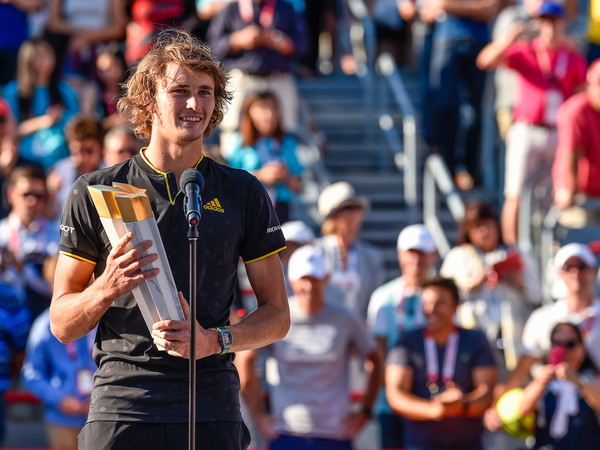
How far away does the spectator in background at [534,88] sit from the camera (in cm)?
888

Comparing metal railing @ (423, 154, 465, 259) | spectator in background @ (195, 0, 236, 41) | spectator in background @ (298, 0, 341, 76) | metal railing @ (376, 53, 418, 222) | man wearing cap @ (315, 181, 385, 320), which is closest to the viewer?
man wearing cap @ (315, 181, 385, 320)

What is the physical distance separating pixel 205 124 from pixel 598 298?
4550mm

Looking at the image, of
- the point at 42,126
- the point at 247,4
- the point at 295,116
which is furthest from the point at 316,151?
the point at 42,126

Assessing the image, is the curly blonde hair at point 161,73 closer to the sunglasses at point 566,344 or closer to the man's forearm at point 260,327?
the man's forearm at point 260,327

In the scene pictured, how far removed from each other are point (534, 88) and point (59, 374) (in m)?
4.46

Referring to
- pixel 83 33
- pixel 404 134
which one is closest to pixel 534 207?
pixel 404 134

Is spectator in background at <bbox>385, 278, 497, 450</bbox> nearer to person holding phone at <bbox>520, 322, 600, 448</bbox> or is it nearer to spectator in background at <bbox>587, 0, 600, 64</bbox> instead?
person holding phone at <bbox>520, 322, 600, 448</bbox>

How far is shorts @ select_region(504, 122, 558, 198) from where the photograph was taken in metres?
8.88

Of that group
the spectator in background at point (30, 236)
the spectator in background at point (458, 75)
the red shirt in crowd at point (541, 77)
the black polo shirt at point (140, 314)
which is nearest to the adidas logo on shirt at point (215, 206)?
the black polo shirt at point (140, 314)

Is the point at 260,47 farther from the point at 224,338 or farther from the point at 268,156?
the point at 224,338

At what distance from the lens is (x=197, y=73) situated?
3447 millimetres

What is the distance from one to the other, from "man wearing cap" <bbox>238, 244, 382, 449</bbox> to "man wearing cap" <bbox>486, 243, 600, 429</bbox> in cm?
94

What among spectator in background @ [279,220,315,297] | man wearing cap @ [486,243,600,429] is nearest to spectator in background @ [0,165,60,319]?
spectator in background @ [279,220,315,297]

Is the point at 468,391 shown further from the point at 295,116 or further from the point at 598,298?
the point at 295,116
